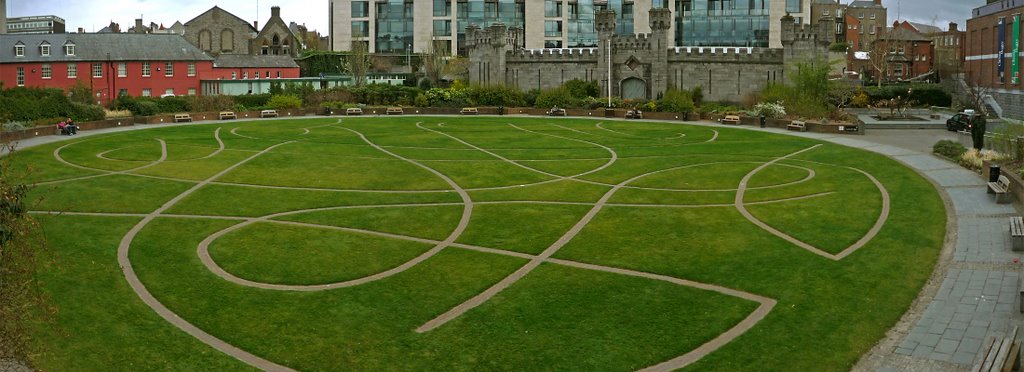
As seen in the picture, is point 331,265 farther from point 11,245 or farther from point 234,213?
point 11,245

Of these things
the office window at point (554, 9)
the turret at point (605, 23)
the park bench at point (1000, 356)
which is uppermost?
the office window at point (554, 9)

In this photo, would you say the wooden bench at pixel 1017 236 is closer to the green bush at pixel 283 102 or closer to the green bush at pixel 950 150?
the green bush at pixel 950 150

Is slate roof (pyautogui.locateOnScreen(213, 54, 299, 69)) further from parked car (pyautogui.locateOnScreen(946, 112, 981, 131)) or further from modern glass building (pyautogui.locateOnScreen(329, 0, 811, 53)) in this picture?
parked car (pyautogui.locateOnScreen(946, 112, 981, 131))

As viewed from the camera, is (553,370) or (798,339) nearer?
(553,370)

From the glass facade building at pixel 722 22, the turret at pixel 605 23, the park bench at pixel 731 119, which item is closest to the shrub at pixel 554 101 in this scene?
the turret at pixel 605 23

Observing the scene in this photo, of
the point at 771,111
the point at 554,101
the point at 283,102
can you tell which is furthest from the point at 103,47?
the point at 771,111

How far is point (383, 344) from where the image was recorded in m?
20.2

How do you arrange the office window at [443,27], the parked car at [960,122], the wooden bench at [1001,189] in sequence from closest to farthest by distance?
1. the wooden bench at [1001,189]
2. the parked car at [960,122]
3. the office window at [443,27]

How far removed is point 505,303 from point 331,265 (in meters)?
5.93

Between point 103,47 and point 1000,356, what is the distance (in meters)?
92.1

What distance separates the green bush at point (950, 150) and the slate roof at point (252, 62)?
8086 cm

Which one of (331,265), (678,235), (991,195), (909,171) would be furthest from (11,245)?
(909,171)

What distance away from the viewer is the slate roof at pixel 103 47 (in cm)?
8805

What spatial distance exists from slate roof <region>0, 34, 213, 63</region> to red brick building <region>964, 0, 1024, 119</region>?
8027cm
